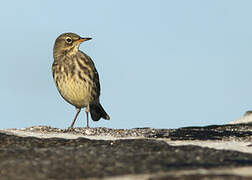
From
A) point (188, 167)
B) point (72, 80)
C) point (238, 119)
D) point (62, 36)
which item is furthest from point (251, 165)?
point (238, 119)

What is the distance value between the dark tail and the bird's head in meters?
2.07

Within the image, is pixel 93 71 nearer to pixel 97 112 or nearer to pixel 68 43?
pixel 68 43

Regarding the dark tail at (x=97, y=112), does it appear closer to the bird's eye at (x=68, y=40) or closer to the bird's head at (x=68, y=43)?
the bird's head at (x=68, y=43)

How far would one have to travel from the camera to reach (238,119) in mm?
23141

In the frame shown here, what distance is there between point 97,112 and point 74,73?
2.64 m

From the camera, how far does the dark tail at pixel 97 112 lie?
1691 centimetres

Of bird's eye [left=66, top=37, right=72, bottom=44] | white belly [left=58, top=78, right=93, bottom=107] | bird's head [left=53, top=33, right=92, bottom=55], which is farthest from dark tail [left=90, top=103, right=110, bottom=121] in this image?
bird's eye [left=66, top=37, right=72, bottom=44]

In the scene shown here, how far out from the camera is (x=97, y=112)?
1708 cm

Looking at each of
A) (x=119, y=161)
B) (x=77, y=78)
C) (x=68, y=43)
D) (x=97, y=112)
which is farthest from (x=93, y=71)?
(x=119, y=161)

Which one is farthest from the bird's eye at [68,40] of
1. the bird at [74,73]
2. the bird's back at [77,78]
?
the bird's back at [77,78]

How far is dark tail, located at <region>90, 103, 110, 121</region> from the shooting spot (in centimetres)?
1691

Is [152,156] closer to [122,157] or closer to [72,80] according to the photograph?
[122,157]

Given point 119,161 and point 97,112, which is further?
point 97,112

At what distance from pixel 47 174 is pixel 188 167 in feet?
6.67
